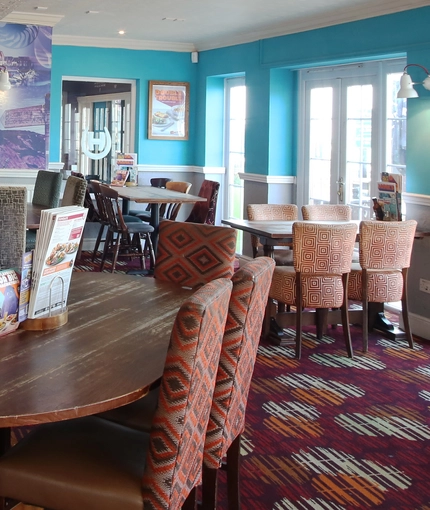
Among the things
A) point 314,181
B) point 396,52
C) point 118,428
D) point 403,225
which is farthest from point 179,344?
point 314,181

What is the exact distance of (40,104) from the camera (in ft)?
25.7

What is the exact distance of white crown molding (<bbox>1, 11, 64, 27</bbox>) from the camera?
7383 millimetres

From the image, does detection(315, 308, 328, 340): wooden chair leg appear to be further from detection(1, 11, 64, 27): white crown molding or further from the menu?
detection(1, 11, 64, 27): white crown molding

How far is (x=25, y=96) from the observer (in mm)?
7777

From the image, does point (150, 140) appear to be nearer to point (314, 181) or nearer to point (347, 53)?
point (314, 181)

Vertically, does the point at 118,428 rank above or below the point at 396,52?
below

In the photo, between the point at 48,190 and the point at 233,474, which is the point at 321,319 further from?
the point at 233,474

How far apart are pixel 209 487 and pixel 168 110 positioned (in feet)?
24.5

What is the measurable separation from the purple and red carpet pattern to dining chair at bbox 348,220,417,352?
363 millimetres

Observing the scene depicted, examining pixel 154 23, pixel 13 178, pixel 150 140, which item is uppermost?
pixel 154 23

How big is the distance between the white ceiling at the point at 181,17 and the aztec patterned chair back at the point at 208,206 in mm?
1662

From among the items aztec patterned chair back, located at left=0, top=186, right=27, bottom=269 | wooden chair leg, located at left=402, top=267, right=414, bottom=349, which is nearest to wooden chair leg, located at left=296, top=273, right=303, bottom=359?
wooden chair leg, located at left=402, top=267, right=414, bottom=349

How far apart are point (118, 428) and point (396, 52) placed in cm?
465

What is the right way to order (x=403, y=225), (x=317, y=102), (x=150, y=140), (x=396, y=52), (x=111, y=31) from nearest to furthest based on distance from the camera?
(x=403, y=225) → (x=396, y=52) → (x=317, y=102) → (x=111, y=31) → (x=150, y=140)
